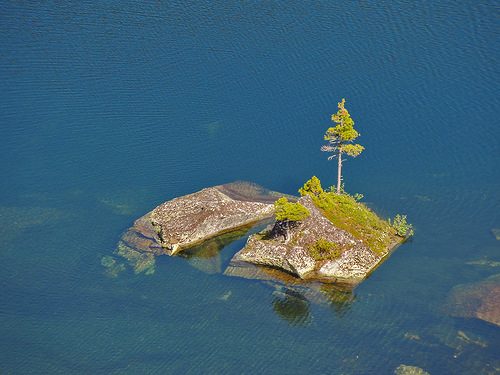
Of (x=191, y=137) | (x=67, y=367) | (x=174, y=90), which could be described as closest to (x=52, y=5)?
(x=174, y=90)

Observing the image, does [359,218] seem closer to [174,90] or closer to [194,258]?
[194,258]

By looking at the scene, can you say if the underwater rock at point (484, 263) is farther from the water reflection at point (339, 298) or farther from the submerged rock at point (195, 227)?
the submerged rock at point (195, 227)

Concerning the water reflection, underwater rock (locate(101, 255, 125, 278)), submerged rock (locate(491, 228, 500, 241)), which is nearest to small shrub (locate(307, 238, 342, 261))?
the water reflection

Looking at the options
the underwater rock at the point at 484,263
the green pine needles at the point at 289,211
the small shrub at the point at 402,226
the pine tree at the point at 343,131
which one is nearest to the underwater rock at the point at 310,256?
the green pine needles at the point at 289,211

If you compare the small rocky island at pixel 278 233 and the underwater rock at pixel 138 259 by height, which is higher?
the small rocky island at pixel 278 233

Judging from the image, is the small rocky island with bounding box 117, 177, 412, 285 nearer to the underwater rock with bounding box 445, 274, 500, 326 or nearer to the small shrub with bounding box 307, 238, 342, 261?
the small shrub with bounding box 307, 238, 342, 261

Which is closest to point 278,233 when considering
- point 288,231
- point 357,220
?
point 288,231
